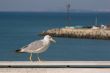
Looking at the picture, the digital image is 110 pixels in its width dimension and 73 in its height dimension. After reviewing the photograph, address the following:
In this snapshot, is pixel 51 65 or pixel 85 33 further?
pixel 85 33

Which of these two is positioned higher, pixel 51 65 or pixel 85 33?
pixel 51 65

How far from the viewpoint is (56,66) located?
32.4ft

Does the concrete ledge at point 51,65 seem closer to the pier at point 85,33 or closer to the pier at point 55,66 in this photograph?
the pier at point 55,66

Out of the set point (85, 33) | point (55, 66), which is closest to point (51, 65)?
point (55, 66)

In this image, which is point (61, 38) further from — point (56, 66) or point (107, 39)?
point (56, 66)

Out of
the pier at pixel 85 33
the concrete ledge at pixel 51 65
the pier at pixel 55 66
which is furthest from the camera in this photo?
the pier at pixel 85 33

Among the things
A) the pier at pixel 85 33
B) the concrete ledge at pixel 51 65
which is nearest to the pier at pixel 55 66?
the concrete ledge at pixel 51 65

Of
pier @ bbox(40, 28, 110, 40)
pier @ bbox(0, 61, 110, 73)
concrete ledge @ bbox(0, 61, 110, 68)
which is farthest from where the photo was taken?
pier @ bbox(40, 28, 110, 40)

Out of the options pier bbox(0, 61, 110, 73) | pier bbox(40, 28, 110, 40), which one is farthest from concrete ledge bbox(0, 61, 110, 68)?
pier bbox(40, 28, 110, 40)

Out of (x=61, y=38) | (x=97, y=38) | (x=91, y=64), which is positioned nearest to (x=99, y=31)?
(x=97, y=38)

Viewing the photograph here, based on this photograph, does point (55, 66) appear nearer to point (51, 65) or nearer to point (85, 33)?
point (51, 65)

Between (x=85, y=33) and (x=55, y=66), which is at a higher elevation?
(x=55, y=66)

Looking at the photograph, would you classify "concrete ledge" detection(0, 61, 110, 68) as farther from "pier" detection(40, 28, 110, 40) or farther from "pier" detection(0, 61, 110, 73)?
"pier" detection(40, 28, 110, 40)

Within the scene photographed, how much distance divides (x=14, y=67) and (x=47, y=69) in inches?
29.6
